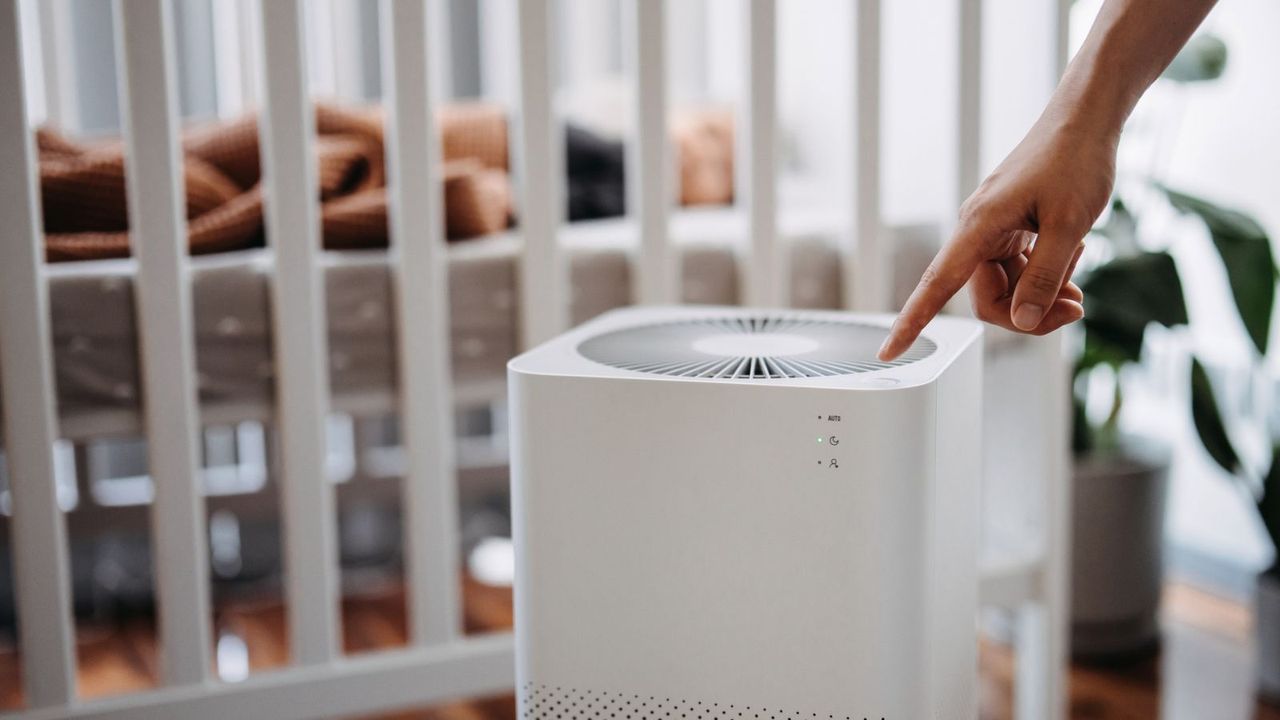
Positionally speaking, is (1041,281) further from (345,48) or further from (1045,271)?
(345,48)

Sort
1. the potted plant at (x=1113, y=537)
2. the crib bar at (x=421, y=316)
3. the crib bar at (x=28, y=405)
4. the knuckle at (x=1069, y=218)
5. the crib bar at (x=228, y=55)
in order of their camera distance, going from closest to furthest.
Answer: the knuckle at (x=1069, y=218), the crib bar at (x=28, y=405), the crib bar at (x=421, y=316), the potted plant at (x=1113, y=537), the crib bar at (x=228, y=55)

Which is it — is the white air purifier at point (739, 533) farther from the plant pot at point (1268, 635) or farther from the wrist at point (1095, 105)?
the plant pot at point (1268, 635)

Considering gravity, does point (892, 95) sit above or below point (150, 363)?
above

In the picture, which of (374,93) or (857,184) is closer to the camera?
(857,184)

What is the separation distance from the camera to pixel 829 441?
0.70m

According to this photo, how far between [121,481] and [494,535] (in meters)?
0.65

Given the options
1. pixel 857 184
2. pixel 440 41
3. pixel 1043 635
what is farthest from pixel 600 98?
pixel 1043 635

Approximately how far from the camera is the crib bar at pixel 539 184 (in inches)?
44.0

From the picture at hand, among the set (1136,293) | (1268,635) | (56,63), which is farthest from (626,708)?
(56,63)

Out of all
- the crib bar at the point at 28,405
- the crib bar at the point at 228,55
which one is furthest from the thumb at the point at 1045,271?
the crib bar at the point at 228,55

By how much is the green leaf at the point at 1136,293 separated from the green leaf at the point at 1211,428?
103 millimetres

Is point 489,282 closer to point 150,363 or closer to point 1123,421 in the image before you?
point 150,363

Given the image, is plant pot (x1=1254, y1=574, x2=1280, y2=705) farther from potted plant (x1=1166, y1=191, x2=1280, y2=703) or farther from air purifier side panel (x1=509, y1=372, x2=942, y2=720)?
air purifier side panel (x1=509, y1=372, x2=942, y2=720)

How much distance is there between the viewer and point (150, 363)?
3.43 ft
